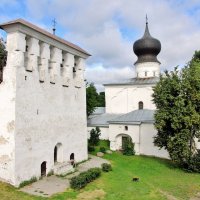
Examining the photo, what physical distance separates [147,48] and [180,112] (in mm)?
17250

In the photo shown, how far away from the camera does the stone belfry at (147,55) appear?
35.6 meters

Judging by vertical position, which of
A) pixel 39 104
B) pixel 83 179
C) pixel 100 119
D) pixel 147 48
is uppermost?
pixel 147 48

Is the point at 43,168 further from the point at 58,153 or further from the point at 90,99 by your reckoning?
the point at 90,99

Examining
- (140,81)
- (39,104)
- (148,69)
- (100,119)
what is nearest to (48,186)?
(39,104)

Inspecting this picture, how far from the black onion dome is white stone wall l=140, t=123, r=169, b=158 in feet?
39.9

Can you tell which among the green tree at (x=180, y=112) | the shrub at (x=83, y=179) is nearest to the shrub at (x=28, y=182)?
the shrub at (x=83, y=179)

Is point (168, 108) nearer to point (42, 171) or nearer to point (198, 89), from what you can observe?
point (198, 89)

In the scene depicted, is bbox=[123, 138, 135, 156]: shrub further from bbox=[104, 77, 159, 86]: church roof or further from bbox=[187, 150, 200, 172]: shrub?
bbox=[104, 77, 159, 86]: church roof

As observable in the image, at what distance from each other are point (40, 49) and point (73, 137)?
7623 millimetres

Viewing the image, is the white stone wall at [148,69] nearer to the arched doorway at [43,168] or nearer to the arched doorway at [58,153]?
the arched doorway at [58,153]

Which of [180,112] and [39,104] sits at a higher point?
[39,104]

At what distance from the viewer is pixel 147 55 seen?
119 feet

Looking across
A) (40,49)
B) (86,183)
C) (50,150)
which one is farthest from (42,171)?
(40,49)

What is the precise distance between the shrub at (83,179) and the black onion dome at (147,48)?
21.7 m
